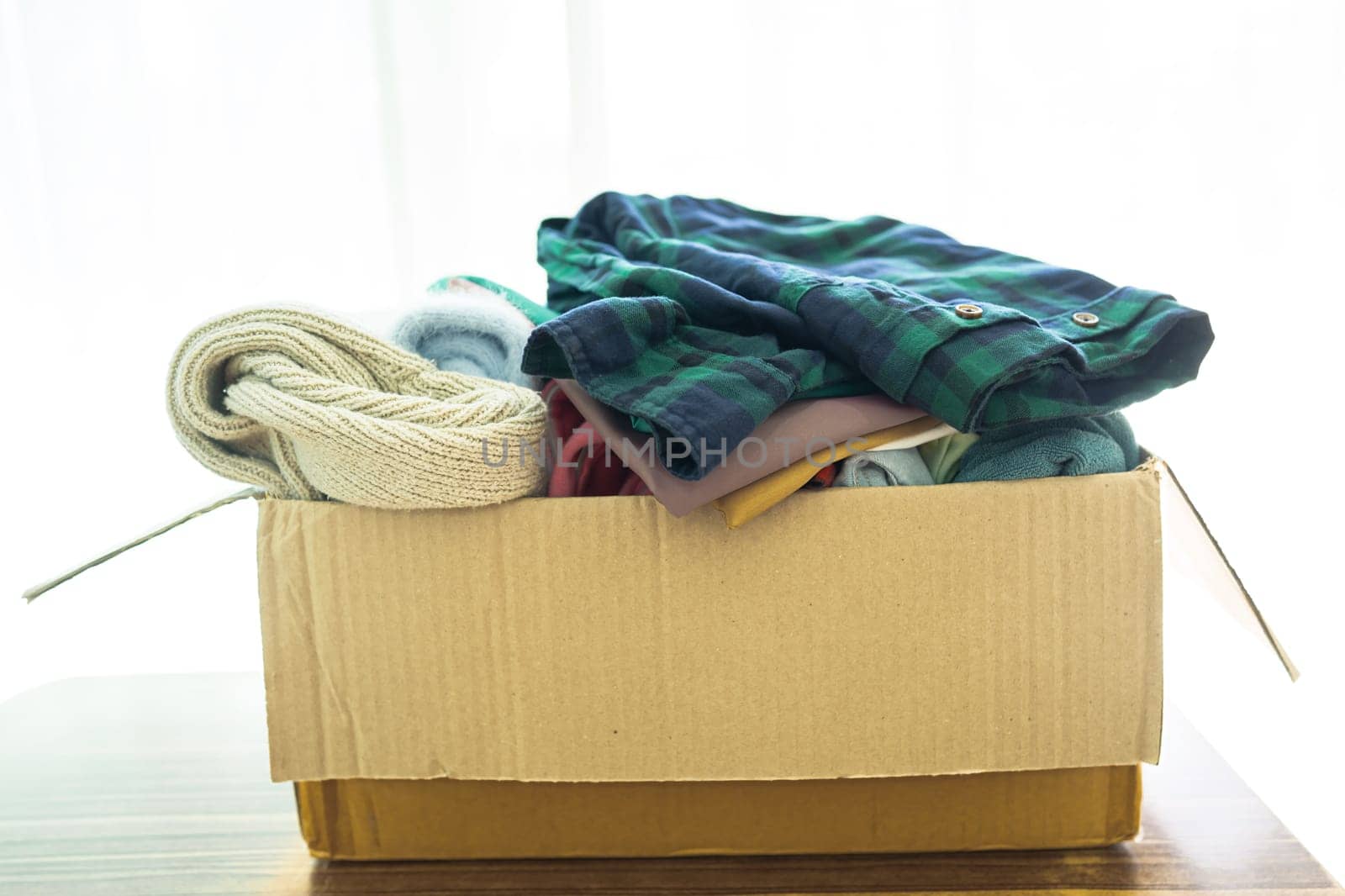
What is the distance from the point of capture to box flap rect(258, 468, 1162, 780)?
47 cm

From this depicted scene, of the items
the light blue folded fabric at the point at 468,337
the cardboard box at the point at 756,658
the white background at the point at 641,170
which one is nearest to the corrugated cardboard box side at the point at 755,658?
the cardboard box at the point at 756,658

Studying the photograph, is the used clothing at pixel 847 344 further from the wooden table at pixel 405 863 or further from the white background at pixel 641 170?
the white background at pixel 641 170

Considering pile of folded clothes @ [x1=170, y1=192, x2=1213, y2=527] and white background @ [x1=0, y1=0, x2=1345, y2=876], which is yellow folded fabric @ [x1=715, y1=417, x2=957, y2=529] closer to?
pile of folded clothes @ [x1=170, y1=192, x2=1213, y2=527]

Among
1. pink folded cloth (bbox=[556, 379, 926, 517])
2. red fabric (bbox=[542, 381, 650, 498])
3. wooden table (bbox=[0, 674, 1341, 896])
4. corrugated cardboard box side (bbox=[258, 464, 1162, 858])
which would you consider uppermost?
pink folded cloth (bbox=[556, 379, 926, 517])

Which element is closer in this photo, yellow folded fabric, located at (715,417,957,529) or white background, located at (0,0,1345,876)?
yellow folded fabric, located at (715,417,957,529)

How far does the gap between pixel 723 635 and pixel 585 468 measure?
0.39ft

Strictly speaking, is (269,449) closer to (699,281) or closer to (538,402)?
(538,402)

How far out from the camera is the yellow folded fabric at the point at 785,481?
1.50 ft

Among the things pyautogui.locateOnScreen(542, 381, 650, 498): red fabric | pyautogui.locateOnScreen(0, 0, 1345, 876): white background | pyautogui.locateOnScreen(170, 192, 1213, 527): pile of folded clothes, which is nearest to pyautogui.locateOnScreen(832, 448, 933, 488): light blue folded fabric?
pyautogui.locateOnScreen(170, 192, 1213, 527): pile of folded clothes

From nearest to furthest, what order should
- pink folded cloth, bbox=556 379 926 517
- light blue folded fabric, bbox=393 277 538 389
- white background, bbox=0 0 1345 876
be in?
pink folded cloth, bbox=556 379 926 517 < light blue folded fabric, bbox=393 277 538 389 < white background, bbox=0 0 1345 876

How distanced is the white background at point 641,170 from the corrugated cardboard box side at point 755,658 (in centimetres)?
50

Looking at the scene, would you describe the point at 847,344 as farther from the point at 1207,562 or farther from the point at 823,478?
the point at 1207,562

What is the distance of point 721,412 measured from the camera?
1.44 feet

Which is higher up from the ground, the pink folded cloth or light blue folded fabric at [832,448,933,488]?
the pink folded cloth
